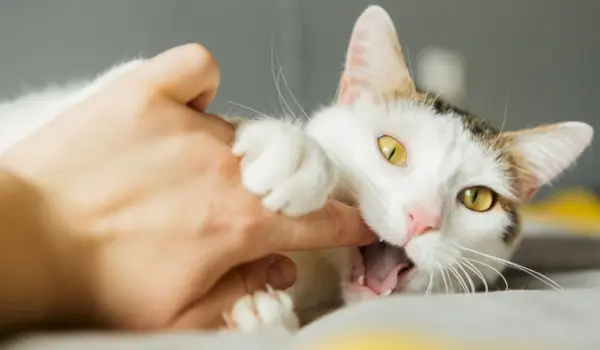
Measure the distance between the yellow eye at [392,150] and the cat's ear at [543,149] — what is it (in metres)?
0.20

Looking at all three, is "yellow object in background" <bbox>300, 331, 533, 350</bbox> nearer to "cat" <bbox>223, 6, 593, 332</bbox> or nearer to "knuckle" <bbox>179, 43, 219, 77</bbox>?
"cat" <bbox>223, 6, 593, 332</bbox>

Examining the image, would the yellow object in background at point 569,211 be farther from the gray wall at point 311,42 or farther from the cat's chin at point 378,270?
the cat's chin at point 378,270

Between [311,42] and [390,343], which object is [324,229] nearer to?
[390,343]

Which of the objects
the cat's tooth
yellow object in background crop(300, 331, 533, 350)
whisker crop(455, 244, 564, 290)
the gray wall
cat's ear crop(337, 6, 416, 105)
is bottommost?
yellow object in background crop(300, 331, 533, 350)

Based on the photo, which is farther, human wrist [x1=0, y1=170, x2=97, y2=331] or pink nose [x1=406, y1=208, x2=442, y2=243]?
pink nose [x1=406, y1=208, x2=442, y2=243]

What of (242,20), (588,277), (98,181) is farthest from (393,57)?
(242,20)

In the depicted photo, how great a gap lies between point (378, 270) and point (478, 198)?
0.56ft

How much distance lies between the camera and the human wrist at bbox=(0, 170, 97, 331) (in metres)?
0.59

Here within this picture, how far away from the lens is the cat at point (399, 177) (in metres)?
0.69

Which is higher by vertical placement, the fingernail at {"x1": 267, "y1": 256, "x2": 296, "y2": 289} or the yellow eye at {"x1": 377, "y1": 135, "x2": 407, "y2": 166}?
the yellow eye at {"x1": 377, "y1": 135, "x2": 407, "y2": 166}

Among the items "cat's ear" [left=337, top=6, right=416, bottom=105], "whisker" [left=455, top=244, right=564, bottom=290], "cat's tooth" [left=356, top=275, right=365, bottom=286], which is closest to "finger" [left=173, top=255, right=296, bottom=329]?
"cat's tooth" [left=356, top=275, right=365, bottom=286]

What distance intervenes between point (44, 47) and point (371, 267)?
159 centimetres

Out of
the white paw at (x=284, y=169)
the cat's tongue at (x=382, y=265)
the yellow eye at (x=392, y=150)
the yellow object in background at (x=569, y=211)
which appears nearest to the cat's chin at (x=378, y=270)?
the cat's tongue at (x=382, y=265)

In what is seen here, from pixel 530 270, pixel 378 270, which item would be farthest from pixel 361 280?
pixel 530 270
